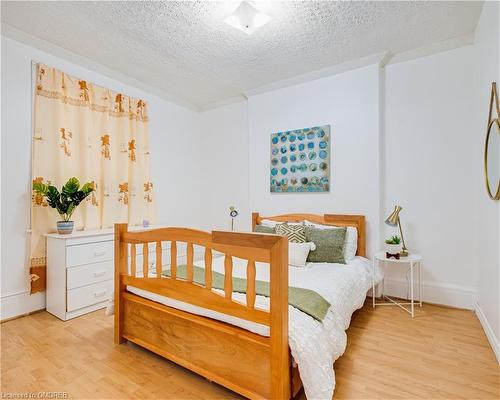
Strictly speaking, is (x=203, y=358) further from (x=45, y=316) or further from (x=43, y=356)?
(x=45, y=316)

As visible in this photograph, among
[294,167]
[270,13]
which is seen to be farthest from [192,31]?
[294,167]

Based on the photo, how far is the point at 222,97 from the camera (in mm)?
4285

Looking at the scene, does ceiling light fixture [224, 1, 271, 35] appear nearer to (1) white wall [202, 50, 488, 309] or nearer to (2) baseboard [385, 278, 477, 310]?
(1) white wall [202, 50, 488, 309]

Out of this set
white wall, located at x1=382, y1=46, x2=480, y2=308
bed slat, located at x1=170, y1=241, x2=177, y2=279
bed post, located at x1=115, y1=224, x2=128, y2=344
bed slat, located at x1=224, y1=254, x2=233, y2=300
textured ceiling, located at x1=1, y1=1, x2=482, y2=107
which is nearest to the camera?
bed slat, located at x1=224, y1=254, x2=233, y2=300

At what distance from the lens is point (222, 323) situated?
5.14 ft

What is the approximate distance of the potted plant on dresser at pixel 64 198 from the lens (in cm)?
264

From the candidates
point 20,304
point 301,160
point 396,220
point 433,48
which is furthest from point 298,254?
point 20,304

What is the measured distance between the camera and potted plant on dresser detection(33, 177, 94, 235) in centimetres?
264

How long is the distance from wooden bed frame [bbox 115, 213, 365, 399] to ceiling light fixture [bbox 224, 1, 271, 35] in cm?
179

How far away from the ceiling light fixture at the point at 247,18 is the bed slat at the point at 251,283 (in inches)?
78.1

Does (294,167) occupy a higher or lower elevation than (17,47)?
lower

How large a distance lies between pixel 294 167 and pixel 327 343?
240cm

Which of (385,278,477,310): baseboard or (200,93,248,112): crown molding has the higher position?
(200,93,248,112): crown molding

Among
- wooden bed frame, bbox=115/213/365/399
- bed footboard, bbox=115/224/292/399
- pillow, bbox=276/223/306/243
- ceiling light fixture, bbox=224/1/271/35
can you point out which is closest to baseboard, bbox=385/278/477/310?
pillow, bbox=276/223/306/243
